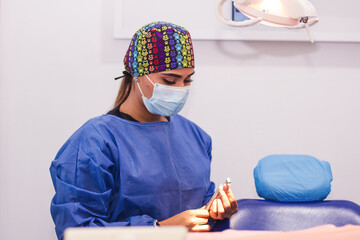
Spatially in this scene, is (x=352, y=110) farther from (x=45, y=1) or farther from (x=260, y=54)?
(x=45, y=1)

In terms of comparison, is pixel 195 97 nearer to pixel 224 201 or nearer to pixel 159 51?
pixel 159 51

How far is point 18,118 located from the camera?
198 cm

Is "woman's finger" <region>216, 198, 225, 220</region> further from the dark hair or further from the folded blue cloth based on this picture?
the dark hair

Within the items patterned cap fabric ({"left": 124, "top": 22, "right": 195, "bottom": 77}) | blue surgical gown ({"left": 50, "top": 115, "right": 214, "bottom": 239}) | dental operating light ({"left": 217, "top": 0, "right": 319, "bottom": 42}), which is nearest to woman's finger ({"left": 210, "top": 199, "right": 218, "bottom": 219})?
blue surgical gown ({"left": 50, "top": 115, "right": 214, "bottom": 239})

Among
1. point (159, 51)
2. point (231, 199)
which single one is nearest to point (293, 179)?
point (231, 199)

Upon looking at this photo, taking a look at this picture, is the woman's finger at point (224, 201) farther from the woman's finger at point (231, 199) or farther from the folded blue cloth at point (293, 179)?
the folded blue cloth at point (293, 179)

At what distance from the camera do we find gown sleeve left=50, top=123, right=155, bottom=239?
1.26 metres

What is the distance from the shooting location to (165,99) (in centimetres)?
142

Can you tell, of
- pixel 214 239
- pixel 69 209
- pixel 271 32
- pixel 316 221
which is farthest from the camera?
pixel 271 32

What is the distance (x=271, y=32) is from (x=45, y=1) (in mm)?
940

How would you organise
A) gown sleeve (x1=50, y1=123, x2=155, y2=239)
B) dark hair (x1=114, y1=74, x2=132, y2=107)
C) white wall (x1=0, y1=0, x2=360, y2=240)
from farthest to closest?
white wall (x1=0, y1=0, x2=360, y2=240), dark hair (x1=114, y1=74, x2=132, y2=107), gown sleeve (x1=50, y1=123, x2=155, y2=239)

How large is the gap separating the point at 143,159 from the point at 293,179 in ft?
1.50

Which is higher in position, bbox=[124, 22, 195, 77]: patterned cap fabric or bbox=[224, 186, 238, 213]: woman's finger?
bbox=[124, 22, 195, 77]: patterned cap fabric

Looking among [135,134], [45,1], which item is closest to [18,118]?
[45,1]
